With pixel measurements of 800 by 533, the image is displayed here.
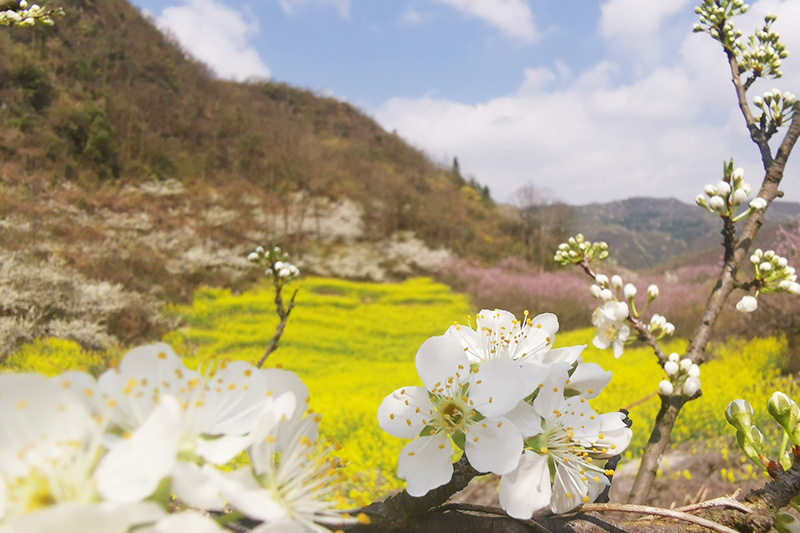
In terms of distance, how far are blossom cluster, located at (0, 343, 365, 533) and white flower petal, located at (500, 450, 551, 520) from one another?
0.19 meters

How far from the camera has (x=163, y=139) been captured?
1256cm

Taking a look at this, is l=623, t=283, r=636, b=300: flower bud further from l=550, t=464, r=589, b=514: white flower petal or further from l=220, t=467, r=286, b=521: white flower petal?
l=220, t=467, r=286, b=521: white flower petal

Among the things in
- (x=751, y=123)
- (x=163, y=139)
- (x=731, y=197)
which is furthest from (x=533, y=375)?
(x=163, y=139)

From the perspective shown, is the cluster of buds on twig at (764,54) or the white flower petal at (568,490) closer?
the white flower petal at (568,490)

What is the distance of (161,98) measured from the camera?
46.5 ft

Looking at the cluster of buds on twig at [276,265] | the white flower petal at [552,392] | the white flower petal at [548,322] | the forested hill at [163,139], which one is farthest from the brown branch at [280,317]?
the forested hill at [163,139]

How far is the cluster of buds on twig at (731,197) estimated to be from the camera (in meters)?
1.05

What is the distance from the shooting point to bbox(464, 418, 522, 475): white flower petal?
462mm

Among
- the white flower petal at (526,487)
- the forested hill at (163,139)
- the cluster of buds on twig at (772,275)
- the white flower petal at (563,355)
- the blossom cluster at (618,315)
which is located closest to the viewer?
the white flower petal at (526,487)

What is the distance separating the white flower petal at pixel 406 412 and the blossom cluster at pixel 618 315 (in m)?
0.76

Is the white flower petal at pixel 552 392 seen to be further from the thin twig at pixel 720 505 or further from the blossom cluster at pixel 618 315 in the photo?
the blossom cluster at pixel 618 315

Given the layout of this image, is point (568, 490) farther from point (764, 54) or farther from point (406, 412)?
point (764, 54)

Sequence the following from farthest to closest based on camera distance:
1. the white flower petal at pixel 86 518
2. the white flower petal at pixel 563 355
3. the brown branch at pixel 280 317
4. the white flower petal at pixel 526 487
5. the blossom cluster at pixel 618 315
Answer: the brown branch at pixel 280 317
the blossom cluster at pixel 618 315
the white flower petal at pixel 563 355
the white flower petal at pixel 526 487
the white flower petal at pixel 86 518

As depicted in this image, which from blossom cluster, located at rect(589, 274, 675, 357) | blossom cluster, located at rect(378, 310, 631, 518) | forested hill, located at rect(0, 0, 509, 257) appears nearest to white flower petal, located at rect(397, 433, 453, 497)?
blossom cluster, located at rect(378, 310, 631, 518)
